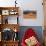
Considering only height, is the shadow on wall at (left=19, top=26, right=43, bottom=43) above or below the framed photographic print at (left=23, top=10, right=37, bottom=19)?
below

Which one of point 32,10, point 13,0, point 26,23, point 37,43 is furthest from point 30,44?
point 13,0

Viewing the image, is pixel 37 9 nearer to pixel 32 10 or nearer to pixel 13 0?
pixel 32 10

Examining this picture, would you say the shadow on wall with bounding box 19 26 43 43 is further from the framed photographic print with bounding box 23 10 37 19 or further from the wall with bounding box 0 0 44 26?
the framed photographic print with bounding box 23 10 37 19

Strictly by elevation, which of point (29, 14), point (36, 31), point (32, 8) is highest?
point (32, 8)

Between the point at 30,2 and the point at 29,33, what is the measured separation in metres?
0.87

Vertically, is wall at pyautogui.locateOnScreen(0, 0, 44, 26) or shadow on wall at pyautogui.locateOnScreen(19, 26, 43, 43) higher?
wall at pyautogui.locateOnScreen(0, 0, 44, 26)

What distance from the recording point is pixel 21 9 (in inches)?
165

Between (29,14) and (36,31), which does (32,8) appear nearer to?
(29,14)

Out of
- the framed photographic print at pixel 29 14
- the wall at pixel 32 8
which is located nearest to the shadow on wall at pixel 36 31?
Answer: the wall at pixel 32 8

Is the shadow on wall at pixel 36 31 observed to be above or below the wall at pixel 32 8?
below

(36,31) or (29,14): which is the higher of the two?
(29,14)

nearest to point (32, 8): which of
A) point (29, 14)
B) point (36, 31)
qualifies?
point (29, 14)

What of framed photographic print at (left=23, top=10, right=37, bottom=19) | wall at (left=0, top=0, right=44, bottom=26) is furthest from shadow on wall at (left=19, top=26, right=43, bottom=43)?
framed photographic print at (left=23, top=10, right=37, bottom=19)

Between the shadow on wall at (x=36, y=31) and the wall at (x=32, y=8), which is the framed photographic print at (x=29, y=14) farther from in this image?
the shadow on wall at (x=36, y=31)
